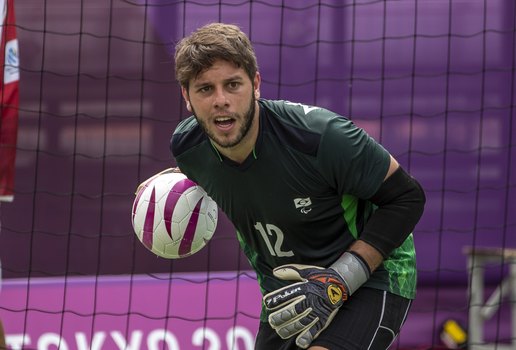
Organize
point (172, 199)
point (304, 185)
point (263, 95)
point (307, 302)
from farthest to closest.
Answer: point (263, 95) → point (172, 199) → point (304, 185) → point (307, 302)

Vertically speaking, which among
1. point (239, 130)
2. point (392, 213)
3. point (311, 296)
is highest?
point (239, 130)

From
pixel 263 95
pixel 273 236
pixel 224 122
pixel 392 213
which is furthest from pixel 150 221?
pixel 263 95

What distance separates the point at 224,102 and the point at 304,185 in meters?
0.35

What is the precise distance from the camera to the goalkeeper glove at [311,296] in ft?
9.05

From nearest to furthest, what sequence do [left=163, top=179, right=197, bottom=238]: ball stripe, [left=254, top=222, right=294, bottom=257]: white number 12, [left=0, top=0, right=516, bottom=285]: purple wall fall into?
[left=254, top=222, right=294, bottom=257]: white number 12 < [left=163, top=179, right=197, bottom=238]: ball stripe < [left=0, top=0, right=516, bottom=285]: purple wall

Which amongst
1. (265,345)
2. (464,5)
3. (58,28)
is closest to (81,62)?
(58,28)

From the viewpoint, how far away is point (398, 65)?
564 centimetres

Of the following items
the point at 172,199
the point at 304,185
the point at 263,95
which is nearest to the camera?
the point at 304,185

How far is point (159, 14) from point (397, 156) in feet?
5.06

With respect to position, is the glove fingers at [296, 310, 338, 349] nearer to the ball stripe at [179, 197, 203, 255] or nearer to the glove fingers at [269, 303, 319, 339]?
the glove fingers at [269, 303, 319, 339]

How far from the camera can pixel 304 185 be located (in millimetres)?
2896

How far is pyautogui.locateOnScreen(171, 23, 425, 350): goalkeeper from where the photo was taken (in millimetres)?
2797

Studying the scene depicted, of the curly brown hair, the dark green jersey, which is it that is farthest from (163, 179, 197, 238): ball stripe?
the curly brown hair

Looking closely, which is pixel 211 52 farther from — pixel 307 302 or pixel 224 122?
pixel 307 302
